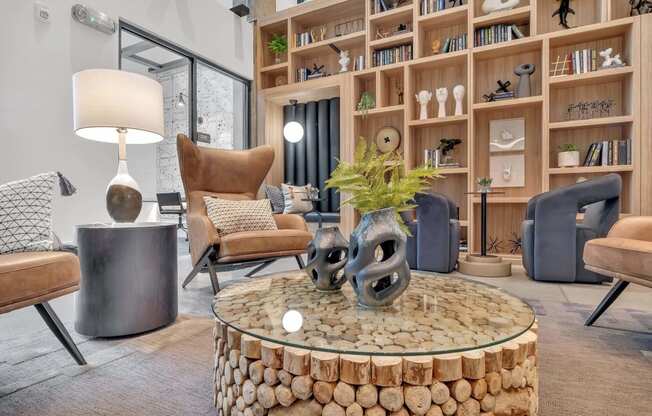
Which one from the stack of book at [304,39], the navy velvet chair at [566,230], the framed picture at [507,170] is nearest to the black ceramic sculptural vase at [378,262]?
the navy velvet chair at [566,230]

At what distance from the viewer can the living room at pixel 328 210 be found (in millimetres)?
916

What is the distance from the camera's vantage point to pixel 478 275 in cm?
310

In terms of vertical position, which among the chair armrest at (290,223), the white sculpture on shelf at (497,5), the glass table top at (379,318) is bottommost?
the glass table top at (379,318)

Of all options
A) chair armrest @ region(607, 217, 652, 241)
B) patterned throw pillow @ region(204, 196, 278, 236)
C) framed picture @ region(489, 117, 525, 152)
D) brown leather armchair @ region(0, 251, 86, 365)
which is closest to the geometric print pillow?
brown leather armchair @ region(0, 251, 86, 365)

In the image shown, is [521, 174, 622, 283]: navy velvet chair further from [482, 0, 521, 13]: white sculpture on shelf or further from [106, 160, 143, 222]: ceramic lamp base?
[106, 160, 143, 222]: ceramic lamp base

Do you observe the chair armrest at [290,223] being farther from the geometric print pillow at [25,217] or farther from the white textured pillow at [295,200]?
the geometric print pillow at [25,217]

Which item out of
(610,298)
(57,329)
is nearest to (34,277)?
(57,329)

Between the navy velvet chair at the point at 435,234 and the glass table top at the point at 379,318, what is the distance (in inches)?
71.7

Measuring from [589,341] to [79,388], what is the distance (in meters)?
1.98

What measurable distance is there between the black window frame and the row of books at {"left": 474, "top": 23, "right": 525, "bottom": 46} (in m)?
3.06

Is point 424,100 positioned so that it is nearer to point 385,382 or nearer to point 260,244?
point 260,244

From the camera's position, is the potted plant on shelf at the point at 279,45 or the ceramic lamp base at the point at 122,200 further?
the potted plant on shelf at the point at 279,45

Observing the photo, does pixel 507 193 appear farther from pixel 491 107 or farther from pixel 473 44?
pixel 473 44

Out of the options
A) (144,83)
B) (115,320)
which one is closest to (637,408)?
(115,320)
